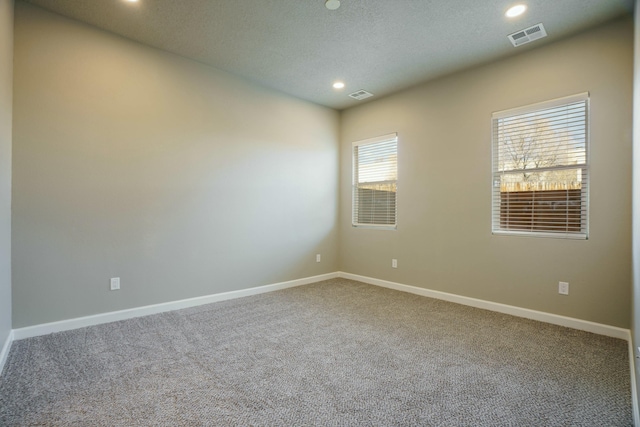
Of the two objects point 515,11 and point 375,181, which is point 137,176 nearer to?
point 375,181

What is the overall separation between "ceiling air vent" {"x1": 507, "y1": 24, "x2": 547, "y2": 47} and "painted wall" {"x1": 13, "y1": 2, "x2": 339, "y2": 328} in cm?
278

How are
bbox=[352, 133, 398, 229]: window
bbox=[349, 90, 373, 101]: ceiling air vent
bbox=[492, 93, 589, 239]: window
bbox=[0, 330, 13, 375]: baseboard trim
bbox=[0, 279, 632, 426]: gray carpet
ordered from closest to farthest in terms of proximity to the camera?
bbox=[0, 279, 632, 426]: gray carpet, bbox=[0, 330, 13, 375]: baseboard trim, bbox=[492, 93, 589, 239]: window, bbox=[349, 90, 373, 101]: ceiling air vent, bbox=[352, 133, 398, 229]: window

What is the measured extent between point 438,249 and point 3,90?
14.5ft

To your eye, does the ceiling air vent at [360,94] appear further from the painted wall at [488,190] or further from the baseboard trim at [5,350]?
the baseboard trim at [5,350]

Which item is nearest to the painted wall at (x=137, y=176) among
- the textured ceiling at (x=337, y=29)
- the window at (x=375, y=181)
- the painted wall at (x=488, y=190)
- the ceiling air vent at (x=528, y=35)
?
the textured ceiling at (x=337, y=29)

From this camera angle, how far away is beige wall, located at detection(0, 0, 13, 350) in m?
A: 2.27

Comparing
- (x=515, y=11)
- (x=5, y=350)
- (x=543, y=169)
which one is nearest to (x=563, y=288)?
(x=543, y=169)

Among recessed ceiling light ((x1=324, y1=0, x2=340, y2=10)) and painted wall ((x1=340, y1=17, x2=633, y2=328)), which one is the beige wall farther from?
painted wall ((x1=340, y1=17, x2=633, y2=328))

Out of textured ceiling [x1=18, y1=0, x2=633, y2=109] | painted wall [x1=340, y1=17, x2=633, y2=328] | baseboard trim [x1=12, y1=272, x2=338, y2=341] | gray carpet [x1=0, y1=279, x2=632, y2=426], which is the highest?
textured ceiling [x1=18, y1=0, x2=633, y2=109]

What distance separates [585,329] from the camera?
9.76 feet

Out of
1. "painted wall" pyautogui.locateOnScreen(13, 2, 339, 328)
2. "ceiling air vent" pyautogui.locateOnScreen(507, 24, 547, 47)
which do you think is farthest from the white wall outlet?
"painted wall" pyautogui.locateOnScreen(13, 2, 339, 328)

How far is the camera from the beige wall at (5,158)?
2268 mm

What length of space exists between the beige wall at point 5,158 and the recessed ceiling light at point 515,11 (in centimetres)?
381

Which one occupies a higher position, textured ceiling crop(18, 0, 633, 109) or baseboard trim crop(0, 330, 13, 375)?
textured ceiling crop(18, 0, 633, 109)
